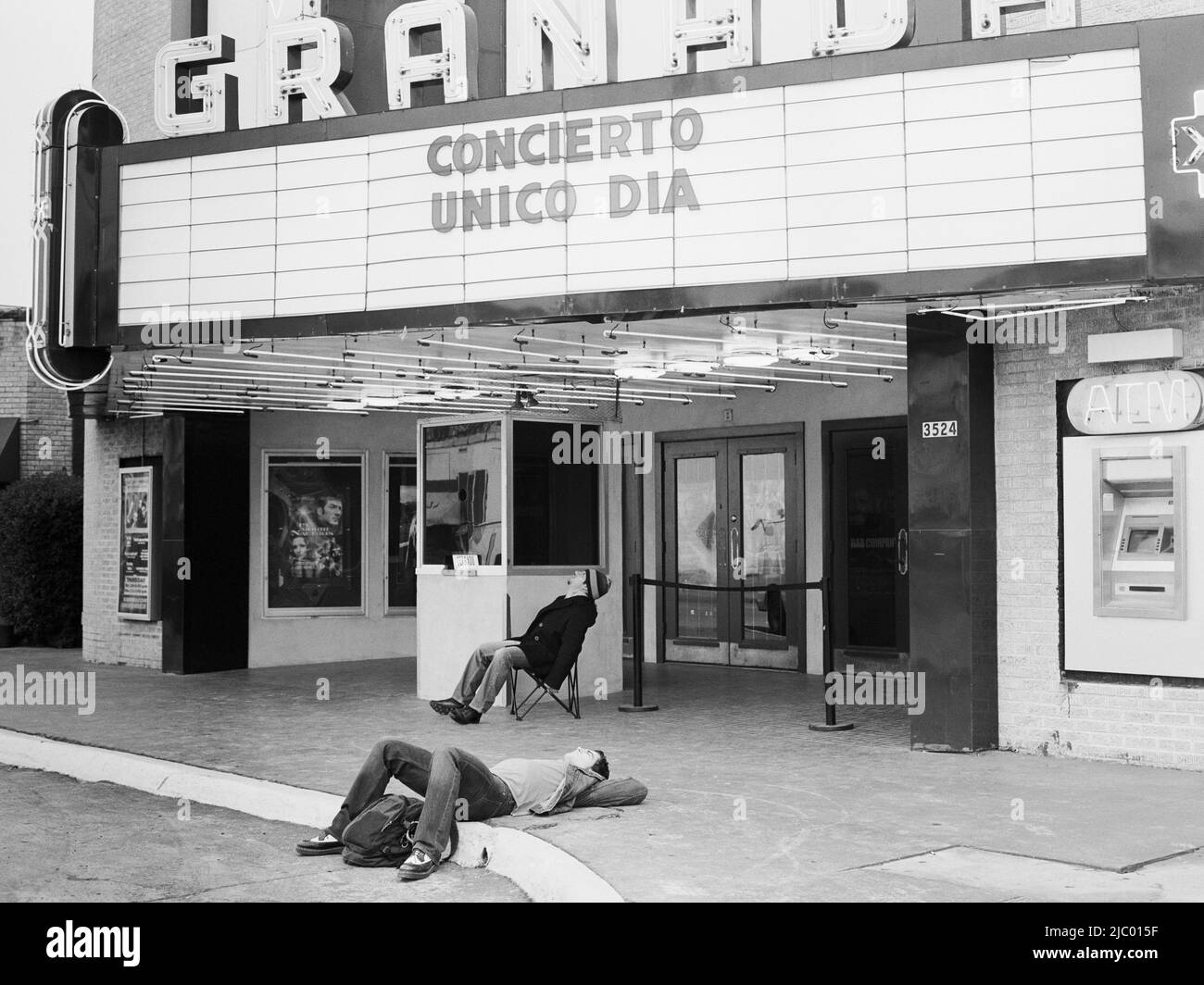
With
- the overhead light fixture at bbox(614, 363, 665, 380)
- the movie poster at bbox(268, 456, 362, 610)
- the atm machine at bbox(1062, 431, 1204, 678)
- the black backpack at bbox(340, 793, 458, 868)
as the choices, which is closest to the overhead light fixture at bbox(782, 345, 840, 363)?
the overhead light fixture at bbox(614, 363, 665, 380)

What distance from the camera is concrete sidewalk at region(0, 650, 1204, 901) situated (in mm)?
6996

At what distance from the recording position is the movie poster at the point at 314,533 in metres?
18.2

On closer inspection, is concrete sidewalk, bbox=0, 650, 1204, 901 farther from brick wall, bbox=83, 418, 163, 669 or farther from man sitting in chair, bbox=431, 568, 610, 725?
brick wall, bbox=83, 418, 163, 669

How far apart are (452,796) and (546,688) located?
5409 mm

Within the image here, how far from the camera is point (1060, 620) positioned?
10.5 meters

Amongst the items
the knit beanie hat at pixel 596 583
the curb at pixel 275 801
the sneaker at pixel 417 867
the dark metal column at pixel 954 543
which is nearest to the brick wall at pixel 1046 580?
the dark metal column at pixel 954 543

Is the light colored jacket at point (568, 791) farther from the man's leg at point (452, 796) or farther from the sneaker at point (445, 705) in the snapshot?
the sneaker at point (445, 705)

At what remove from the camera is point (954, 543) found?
10.7m

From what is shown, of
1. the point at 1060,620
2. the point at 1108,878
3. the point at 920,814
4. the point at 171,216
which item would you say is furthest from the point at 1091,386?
the point at 171,216

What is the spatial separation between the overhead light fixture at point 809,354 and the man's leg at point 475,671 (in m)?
3.69

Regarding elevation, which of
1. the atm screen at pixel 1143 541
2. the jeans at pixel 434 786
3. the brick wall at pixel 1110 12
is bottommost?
the jeans at pixel 434 786

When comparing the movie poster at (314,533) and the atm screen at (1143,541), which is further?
the movie poster at (314,533)

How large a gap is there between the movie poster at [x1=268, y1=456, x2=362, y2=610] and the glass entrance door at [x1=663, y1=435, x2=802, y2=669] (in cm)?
429

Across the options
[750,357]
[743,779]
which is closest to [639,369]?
[750,357]
